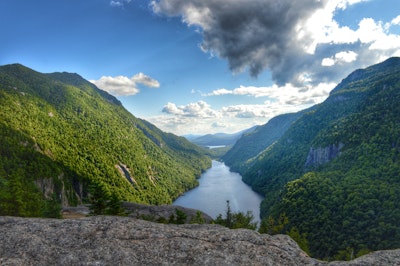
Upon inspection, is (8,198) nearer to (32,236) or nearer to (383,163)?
(32,236)

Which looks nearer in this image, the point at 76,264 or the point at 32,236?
the point at 76,264

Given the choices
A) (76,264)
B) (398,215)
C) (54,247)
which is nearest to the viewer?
(76,264)

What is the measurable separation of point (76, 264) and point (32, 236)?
545 centimetres

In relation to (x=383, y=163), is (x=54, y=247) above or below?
above

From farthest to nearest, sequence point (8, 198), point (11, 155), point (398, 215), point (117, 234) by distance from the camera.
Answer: point (11, 155) < point (398, 215) < point (8, 198) < point (117, 234)

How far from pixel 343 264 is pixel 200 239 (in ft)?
38.5

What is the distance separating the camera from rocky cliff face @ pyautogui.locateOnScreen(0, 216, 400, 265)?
2016 centimetres

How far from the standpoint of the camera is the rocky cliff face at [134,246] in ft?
66.1

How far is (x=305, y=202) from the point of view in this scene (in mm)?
188875

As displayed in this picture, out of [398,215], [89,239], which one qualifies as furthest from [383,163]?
[89,239]

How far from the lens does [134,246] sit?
21609 mm

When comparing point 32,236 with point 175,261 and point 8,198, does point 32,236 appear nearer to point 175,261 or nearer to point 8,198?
point 175,261

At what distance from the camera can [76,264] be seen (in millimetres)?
19547

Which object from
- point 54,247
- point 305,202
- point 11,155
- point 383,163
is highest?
point 11,155
